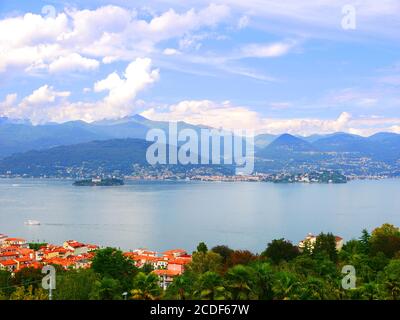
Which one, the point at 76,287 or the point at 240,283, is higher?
the point at 240,283

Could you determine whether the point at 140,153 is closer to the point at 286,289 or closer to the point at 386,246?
the point at 386,246

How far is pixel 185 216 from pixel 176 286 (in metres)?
17.2

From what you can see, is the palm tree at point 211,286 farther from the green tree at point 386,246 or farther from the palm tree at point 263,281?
the green tree at point 386,246

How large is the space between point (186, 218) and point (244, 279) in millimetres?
16959

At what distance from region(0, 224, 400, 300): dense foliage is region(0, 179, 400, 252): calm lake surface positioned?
6.31m

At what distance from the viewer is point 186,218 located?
69.3ft

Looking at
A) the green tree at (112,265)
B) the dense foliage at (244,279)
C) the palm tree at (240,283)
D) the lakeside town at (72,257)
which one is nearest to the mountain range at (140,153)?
the lakeside town at (72,257)

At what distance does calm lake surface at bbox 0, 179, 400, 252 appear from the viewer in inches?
659

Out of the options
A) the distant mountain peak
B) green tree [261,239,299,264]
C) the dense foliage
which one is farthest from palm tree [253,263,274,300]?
the distant mountain peak

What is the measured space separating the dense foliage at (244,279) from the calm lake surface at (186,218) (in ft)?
20.7

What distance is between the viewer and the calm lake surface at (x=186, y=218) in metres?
16.8

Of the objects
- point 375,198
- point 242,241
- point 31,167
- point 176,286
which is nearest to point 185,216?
point 242,241

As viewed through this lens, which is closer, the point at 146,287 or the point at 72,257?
the point at 146,287

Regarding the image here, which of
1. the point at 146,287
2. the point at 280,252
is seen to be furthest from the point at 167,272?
the point at 146,287
